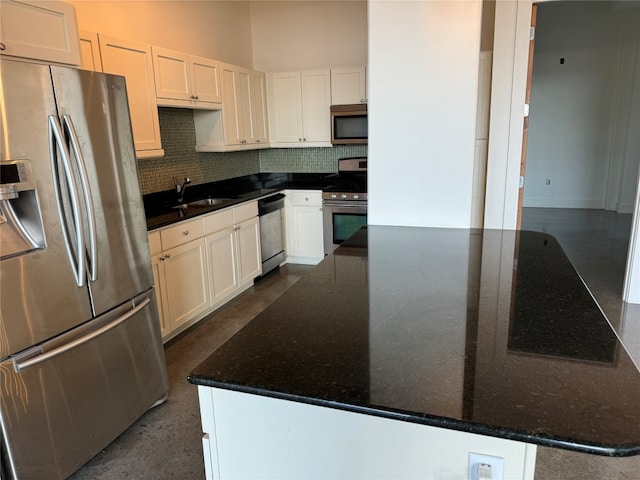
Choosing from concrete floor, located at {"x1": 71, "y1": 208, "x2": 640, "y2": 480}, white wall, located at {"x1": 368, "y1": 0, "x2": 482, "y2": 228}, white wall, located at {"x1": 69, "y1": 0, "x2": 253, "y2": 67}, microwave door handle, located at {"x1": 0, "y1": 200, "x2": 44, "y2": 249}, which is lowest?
concrete floor, located at {"x1": 71, "y1": 208, "x2": 640, "y2": 480}

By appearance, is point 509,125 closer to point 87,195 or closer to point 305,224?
point 305,224

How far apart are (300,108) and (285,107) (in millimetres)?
183

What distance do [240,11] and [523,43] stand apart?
9.88 ft

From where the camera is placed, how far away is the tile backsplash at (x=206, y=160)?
366 cm

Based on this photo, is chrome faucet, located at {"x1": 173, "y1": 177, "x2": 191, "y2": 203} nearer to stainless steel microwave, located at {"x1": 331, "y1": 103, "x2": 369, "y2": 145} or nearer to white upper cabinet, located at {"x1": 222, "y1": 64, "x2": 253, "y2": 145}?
white upper cabinet, located at {"x1": 222, "y1": 64, "x2": 253, "y2": 145}

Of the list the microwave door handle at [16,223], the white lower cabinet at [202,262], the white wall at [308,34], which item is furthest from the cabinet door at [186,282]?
the white wall at [308,34]

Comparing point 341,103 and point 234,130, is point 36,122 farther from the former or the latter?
point 341,103

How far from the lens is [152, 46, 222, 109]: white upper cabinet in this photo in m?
3.13

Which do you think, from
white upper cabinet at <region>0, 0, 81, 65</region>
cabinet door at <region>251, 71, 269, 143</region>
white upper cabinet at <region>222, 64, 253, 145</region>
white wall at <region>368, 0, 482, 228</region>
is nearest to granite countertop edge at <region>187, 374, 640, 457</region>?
white wall at <region>368, 0, 482, 228</region>

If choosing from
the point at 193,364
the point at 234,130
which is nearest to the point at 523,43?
the point at 234,130

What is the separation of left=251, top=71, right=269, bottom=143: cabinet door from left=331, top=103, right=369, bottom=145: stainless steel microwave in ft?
2.60

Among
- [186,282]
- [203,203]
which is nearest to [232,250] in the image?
[203,203]

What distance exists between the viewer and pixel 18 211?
5.51 ft

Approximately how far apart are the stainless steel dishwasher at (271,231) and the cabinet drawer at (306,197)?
12 centimetres
